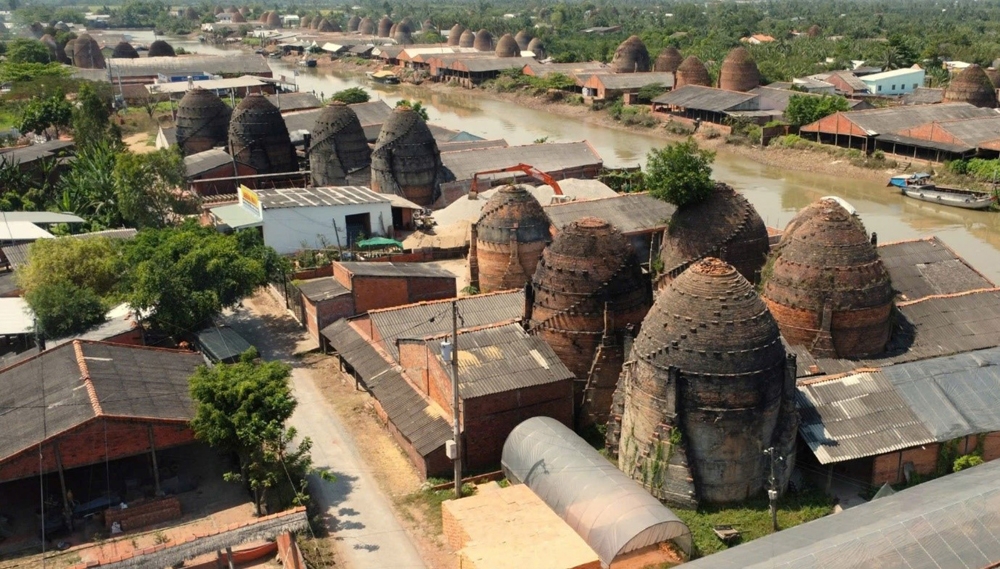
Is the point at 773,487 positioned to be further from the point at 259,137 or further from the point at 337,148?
the point at 259,137

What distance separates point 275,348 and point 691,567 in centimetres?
1835

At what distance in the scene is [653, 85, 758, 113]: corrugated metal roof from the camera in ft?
224

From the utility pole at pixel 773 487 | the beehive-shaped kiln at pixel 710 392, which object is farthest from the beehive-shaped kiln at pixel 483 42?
the utility pole at pixel 773 487

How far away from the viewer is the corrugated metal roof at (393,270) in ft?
100

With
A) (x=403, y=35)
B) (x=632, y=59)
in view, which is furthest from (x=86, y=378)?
(x=403, y=35)

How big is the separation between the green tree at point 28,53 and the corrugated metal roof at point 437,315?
259ft

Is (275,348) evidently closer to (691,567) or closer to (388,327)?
(388,327)

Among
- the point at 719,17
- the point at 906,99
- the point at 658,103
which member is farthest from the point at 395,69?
the point at 719,17

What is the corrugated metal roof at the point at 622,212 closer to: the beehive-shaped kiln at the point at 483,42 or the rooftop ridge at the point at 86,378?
the rooftop ridge at the point at 86,378

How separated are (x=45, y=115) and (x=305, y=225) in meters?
31.1

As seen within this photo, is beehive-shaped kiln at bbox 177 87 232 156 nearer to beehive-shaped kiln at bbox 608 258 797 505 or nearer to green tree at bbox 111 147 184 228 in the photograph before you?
green tree at bbox 111 147 184 228

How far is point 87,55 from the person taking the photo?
105438mm

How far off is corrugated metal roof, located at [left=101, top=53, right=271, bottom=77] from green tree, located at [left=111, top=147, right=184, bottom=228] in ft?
167

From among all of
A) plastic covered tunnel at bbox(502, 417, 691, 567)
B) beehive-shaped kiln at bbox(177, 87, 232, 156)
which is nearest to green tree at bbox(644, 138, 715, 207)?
plastic covered tunnel at bbox(502, 417, 691, 567)
